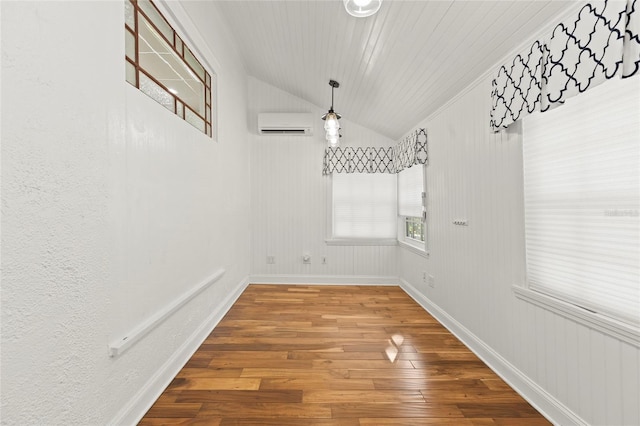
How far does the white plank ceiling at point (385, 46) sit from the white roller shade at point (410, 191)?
0.61 metres

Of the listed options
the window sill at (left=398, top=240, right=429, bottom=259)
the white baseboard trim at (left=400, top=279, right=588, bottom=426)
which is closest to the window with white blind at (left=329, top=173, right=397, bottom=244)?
the window sill at (left=398, top=240, right=429, bottom=259)

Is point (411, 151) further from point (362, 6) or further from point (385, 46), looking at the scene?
point (362, 6)

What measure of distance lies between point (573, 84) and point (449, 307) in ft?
6.89

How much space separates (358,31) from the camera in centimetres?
223

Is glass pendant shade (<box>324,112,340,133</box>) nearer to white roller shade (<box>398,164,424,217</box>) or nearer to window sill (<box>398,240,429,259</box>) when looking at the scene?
white roller shade (<box>398,164,424,217</box>)

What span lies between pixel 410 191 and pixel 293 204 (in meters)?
1.79

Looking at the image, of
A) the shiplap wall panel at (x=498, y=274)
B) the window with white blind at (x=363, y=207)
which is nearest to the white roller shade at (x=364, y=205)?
the window with white blind at (x=363, y=207)

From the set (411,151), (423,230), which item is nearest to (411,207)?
(423,230)

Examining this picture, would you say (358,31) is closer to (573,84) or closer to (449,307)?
(573,84)

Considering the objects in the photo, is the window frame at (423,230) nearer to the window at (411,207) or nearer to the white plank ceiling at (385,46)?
the window at (411,207)

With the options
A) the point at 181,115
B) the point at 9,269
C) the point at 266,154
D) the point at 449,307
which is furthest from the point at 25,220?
the point at 266,154

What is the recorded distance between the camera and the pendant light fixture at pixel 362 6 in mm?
1512

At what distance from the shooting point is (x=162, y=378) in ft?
5.65

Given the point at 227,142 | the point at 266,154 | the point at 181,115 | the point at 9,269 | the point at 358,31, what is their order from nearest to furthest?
1. the point at 9,269
2. the point at 181,115
3. the point at 358,31
4. the point at 227,142
5. the point at 266,154
